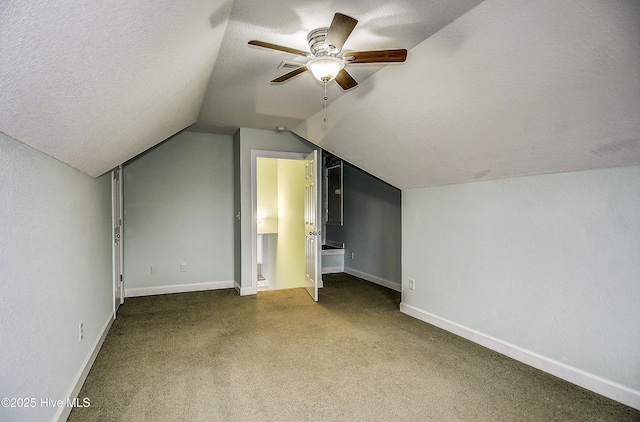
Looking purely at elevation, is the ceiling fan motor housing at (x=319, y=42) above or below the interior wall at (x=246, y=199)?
above

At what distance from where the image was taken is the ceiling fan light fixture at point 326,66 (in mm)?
2105

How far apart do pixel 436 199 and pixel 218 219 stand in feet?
11.0

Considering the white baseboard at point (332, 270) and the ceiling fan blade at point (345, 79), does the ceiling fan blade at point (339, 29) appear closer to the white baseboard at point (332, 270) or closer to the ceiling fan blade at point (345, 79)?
the ceiling fan blade at point (345, 79)

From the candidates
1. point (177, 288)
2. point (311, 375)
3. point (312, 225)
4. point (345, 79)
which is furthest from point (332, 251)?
point (345, 79)

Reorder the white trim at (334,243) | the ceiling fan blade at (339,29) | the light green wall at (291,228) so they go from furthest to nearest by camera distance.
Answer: the white trim at (334,243)
the light green wall at (291,228)
the ceiling fan blade at (339,29)

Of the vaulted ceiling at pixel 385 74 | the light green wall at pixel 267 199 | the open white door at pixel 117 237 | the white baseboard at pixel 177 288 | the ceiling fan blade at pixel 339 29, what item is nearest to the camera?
the vaulted ceiling at pixel 385 74

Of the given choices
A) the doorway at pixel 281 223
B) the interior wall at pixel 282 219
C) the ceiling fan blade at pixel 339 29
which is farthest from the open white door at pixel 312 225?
the ceiling fan blade at pixel 339 29

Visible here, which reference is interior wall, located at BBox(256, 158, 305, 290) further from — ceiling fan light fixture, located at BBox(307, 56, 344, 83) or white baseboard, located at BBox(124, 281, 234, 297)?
ceiling fan light fixture, located at BBox(307, 56, 344, 83)

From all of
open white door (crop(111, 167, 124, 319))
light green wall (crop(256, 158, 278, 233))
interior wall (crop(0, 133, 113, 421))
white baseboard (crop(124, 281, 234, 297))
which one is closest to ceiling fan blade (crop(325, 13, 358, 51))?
interior wall (crop(0, 133, 113, 421))

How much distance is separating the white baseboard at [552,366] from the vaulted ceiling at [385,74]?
1.47 metres

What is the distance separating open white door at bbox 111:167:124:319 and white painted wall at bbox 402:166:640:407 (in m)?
3.70

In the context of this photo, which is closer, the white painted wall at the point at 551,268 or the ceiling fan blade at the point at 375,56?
the ceiling fan blade at the point at 375,56

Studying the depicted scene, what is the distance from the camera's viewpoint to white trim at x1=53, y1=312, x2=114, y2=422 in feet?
6.50

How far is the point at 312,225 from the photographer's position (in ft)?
16.0
